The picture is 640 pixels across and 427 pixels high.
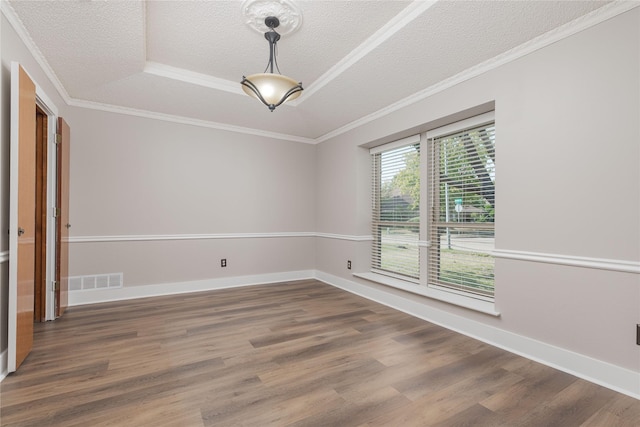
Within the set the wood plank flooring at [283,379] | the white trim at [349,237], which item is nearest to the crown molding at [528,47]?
the white trim at [349,237]

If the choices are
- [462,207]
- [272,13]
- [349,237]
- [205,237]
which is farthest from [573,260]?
[205,237]

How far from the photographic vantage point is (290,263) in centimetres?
523

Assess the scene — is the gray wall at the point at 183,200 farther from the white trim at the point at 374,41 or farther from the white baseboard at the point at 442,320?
the white trim at the point at 374,41

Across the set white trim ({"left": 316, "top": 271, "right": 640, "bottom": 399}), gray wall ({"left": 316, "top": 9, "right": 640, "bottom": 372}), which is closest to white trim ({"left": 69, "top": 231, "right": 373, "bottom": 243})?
white trim ({"left": 316, "top": 271, "right": 640, "bottom": 399})

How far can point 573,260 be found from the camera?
2209 mm

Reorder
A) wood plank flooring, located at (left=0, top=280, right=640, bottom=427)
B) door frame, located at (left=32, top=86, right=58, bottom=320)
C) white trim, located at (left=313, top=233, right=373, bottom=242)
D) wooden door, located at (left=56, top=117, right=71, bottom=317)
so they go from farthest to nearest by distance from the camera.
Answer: white trim, located at (left=313, top=233, right=373, bottom=242), wooden door, located at (left=56, top=117, right=71, bottom=317), door frame, located at (left=32, top=86, right=58, bottom=320), wood plank flooring, located at (left=0, top=280, right=640, bottom=427)

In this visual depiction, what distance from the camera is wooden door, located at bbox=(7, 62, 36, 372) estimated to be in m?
2.06

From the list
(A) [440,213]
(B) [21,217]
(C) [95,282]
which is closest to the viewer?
(B) [21,217]

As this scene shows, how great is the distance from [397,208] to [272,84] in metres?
2.45

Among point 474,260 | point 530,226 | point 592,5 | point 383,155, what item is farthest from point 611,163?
Answer: point 383,155

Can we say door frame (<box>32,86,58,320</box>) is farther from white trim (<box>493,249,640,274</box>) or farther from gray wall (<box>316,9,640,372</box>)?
white trim (<box>493,249,640,274</box>)

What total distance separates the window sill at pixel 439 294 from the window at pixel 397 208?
0.66 ft

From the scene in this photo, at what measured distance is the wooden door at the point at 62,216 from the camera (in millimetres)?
3178

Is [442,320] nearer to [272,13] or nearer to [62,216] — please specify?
[272,13]
